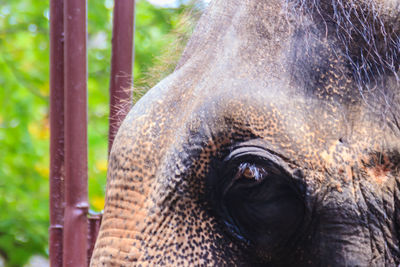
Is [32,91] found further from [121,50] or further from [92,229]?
[92,229]

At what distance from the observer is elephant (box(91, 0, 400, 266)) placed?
1.39 metres

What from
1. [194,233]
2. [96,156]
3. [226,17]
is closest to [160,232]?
[194,233]

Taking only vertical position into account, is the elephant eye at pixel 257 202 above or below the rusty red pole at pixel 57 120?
below

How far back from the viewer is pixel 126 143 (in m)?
1.47

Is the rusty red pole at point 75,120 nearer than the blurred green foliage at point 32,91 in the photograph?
Yes

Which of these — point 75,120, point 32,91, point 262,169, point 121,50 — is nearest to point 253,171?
point 262,169

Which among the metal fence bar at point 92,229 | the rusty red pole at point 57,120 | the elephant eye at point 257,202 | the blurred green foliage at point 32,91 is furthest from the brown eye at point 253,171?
the blurred green foliage at point 32,91

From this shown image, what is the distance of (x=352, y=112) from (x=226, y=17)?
41cm

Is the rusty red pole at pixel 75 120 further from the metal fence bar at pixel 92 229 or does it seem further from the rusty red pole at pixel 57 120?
the rusty red pole at pixel 57 120

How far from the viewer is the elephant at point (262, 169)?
1.39m

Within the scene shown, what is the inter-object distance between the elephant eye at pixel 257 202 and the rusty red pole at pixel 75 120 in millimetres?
666

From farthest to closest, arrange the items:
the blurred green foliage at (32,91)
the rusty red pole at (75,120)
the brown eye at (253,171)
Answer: the blurred green foliage at (32,91) → the rusty red pole at (75,120) → the brown eye at (253,171)

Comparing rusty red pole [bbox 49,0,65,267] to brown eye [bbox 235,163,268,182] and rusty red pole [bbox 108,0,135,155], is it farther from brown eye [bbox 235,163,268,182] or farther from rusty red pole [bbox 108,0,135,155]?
brown eye [bbox 235,163,268,182]

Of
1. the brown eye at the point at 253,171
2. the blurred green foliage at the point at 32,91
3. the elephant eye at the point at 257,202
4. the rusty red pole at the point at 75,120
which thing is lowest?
the elephant eye at the point at 257,202
